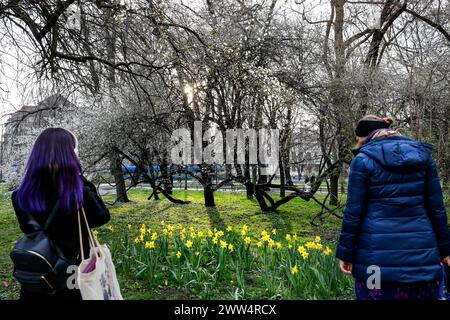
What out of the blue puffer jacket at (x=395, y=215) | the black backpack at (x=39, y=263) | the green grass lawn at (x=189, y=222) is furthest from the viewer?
the green grass lawn at (x=189, y=222)

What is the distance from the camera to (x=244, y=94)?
811 cm

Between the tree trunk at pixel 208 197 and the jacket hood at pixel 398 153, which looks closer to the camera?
the jacket hood at pixel 398 153

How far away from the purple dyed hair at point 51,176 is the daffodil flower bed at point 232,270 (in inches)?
68.1

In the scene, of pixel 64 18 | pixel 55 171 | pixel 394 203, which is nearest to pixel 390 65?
pixel 64 18

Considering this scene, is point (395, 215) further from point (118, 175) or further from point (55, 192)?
point (118, 175)

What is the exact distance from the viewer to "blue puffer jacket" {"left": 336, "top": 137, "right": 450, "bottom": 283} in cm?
191

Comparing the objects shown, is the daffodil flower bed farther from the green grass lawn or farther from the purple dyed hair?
the purple dyed hair

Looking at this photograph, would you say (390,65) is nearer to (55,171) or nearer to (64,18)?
(64,18)

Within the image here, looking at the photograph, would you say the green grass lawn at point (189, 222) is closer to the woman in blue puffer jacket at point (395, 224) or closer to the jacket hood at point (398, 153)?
the woman in blue puffer jacket at point (395, 224)

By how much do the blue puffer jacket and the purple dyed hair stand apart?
1394mm

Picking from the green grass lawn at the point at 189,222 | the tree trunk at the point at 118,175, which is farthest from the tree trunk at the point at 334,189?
the tree trunk at the point at 118,175

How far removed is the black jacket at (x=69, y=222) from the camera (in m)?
1.80
